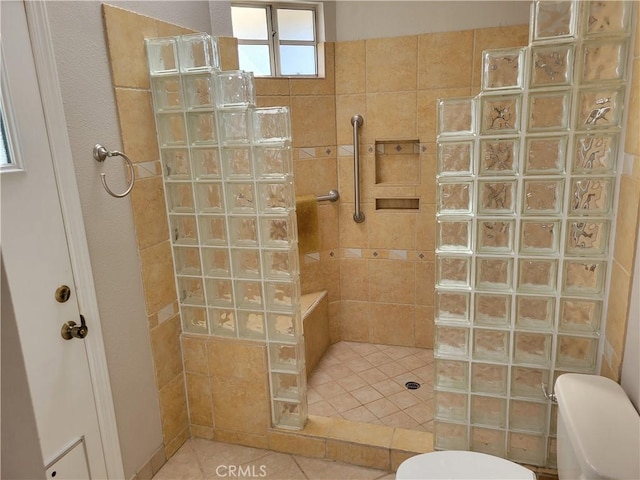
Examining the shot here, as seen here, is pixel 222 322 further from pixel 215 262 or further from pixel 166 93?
pixel 166 93

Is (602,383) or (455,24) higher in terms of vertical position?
(455,24)

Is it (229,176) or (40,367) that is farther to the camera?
(229,176)

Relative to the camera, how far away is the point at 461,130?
1.47m

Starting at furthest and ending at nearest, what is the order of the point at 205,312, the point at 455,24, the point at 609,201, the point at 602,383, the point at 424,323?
1. the point at 424,323
2. the point at 455,24
3. the point at 205,312
4. the point at 609,201
5. the point at 602,383

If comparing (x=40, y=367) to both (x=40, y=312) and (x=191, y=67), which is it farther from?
(x=191, y=67)

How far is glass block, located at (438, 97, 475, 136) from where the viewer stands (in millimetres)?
1450

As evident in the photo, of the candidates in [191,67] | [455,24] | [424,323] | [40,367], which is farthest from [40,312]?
[455,24]

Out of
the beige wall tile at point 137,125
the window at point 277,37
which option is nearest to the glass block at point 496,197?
the beige wall tile at point 137,125

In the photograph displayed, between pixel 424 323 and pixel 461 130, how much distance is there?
159 cm

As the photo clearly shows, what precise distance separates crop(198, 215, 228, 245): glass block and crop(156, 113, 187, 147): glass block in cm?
32

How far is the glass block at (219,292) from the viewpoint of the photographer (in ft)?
6.21

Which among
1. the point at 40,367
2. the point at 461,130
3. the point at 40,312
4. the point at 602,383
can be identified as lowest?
the point at 602,383

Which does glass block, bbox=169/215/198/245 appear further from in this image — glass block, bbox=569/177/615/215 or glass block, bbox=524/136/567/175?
glass block, bbox=569/177/615/215

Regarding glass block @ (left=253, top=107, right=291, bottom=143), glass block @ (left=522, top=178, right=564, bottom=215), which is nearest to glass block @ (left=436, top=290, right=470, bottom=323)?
glass block @ (left=522, top=178, right=564, bottom=215)
